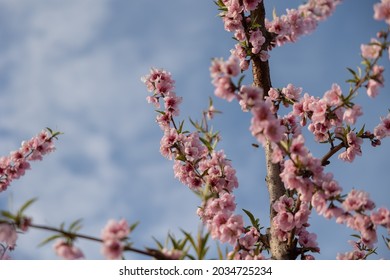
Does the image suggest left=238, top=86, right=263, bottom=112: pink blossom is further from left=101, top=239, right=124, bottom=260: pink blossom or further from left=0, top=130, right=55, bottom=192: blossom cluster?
left=0, top=130, right=55, bottom=192: blossom cluster

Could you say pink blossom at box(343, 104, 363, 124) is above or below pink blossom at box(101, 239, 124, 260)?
above

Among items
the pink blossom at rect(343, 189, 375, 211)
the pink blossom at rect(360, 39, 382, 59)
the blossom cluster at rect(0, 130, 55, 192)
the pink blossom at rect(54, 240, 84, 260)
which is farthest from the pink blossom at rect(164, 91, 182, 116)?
the pink blossom at rect(54, 240, 84, 260)

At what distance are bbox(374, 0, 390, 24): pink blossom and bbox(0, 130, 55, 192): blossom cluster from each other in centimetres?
355

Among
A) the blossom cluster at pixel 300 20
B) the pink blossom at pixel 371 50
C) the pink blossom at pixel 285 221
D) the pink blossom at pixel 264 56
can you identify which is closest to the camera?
the pink blossom at pixel 371 50

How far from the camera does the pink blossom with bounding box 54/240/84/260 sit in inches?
118

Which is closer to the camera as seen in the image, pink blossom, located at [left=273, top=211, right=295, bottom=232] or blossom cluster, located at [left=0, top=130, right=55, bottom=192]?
pink blossom, located at [left=273, top=211, right=295, bottom=232]

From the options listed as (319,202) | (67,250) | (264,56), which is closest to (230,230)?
(319,202)

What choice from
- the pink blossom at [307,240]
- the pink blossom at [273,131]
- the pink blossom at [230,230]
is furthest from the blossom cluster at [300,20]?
the pink blossom at [307,240]

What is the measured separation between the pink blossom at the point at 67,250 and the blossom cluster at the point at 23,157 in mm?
2138

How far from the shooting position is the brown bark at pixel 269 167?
4.46 metres

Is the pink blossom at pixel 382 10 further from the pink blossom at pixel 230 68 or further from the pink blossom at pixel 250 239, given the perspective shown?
the pink blossom at pixel 250 239

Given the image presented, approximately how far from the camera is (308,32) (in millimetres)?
4707

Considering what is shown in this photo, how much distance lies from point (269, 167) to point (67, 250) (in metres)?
2.71
